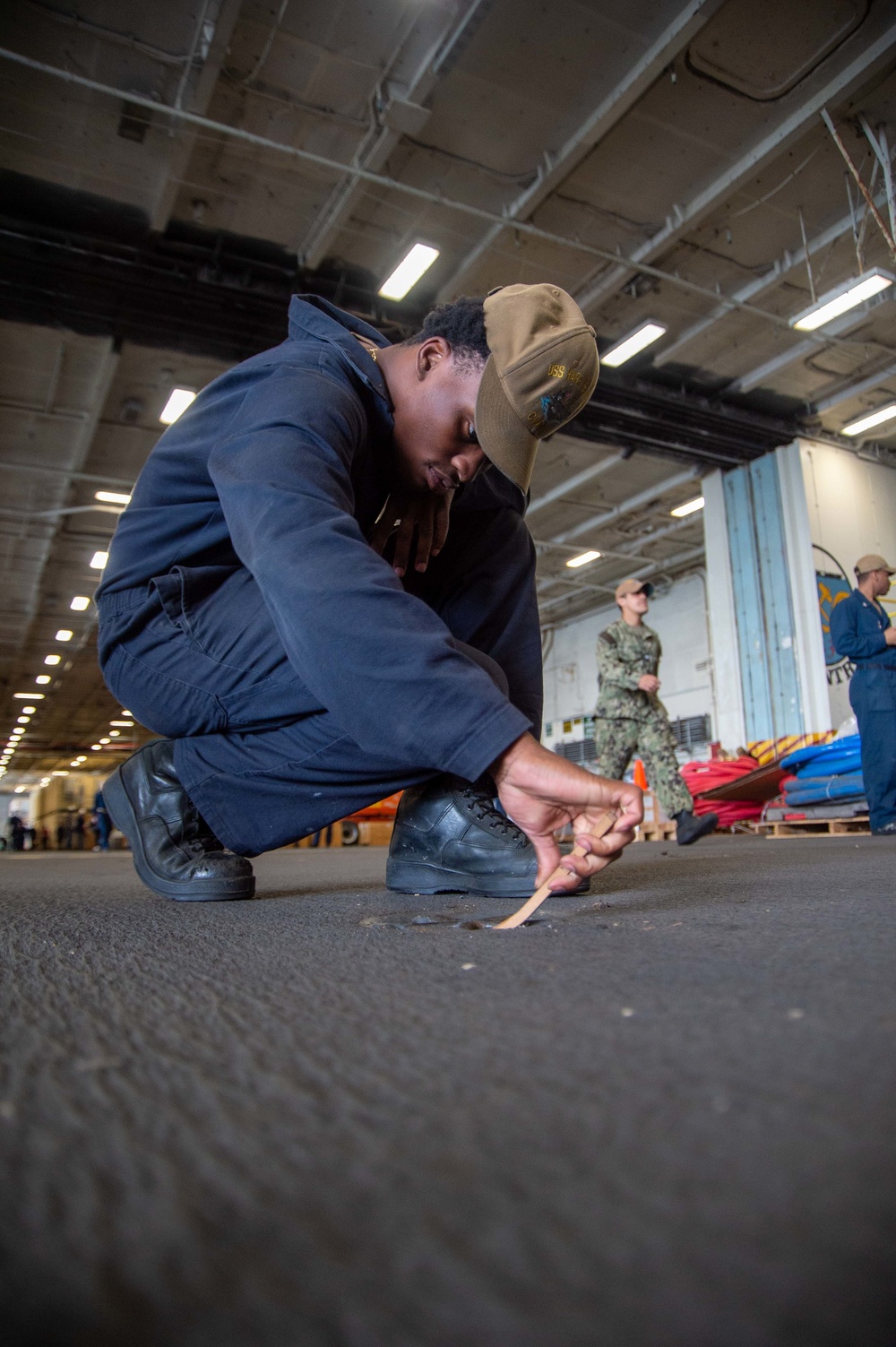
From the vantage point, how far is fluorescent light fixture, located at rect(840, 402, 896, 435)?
23.8ft

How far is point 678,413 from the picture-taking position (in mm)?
6918

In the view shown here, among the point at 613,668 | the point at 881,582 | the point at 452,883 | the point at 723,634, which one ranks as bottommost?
the point at 452,883

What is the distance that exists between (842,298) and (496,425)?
17.3 ft

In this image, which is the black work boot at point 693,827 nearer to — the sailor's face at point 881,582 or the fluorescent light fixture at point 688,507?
the sailor's face at point 881,582

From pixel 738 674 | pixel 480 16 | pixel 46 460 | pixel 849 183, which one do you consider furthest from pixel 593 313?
pixel 46 460

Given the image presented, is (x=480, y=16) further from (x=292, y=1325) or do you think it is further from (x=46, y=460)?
(x=46, y=460)

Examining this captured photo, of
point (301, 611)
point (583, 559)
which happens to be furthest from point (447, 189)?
point (583, 559)

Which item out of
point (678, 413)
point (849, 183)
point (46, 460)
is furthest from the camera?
point (46, 460)

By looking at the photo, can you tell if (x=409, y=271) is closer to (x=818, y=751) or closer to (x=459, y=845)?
(x=818, y=751)

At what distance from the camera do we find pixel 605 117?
4297 mm

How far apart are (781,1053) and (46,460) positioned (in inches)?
329

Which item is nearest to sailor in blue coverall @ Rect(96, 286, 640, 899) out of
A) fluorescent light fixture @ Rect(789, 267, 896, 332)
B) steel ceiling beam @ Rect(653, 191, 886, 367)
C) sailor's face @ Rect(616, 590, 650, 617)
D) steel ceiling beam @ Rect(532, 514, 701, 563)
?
sailor's face @ Rect(616, 590, 650, 617)

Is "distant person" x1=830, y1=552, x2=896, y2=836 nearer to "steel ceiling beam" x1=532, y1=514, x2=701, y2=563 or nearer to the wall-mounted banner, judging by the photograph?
the wall-mounted banner

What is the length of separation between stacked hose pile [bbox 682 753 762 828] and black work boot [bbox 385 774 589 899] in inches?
196
